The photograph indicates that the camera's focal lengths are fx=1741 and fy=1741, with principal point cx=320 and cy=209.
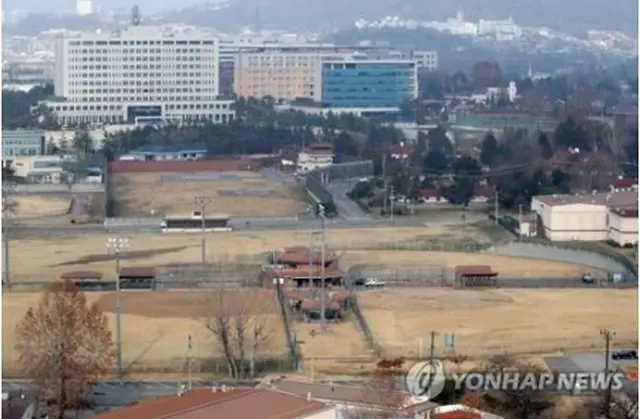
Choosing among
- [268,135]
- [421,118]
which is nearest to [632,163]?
[268,135]

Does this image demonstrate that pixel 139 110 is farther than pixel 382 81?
No

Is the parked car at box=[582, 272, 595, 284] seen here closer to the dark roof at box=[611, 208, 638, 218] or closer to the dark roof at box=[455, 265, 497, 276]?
the dark roof at box=[455, 265, 497, 276]

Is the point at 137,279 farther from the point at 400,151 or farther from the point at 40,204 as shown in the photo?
the point at 400,151

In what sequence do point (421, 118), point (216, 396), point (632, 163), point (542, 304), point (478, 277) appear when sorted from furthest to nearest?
1. point (421, 118)
2. point (632, 163)
3. point (478, 277)
4. point (542, 304)
5. point (216, 396)

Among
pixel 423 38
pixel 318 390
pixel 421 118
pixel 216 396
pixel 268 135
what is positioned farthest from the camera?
pixel 423 38

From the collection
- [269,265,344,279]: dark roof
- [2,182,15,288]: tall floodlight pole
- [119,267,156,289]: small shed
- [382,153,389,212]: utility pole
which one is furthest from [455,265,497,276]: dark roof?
[382,153,389,212]: utility pole

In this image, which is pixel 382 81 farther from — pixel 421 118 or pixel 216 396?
pixel 216 396
